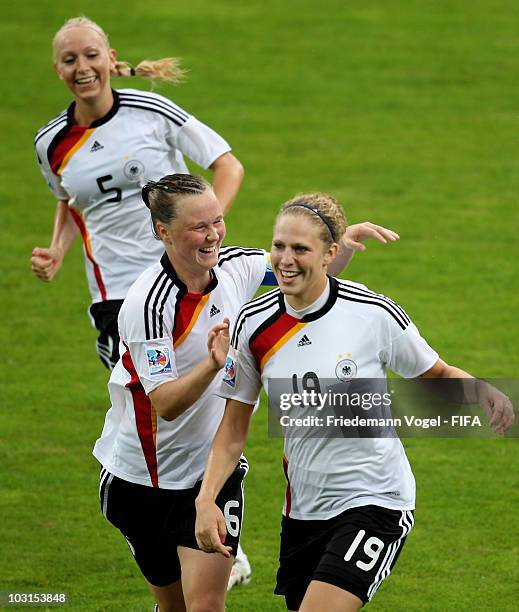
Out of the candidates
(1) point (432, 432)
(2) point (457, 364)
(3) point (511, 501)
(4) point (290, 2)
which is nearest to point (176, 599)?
(3) point (511, 501)

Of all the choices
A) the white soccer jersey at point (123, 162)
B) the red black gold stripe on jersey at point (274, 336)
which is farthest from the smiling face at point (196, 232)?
the white soccer jersey at point (123, 162)

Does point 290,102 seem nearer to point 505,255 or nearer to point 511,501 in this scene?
point 505,255

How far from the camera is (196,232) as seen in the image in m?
5.44

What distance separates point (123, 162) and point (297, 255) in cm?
261

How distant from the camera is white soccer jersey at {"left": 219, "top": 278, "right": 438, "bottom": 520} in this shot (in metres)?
5.24

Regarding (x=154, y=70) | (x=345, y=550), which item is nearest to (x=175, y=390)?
(x=345, y=550)

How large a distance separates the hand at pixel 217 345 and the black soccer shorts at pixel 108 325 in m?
2.51

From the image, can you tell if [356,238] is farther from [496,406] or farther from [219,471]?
[219,471]

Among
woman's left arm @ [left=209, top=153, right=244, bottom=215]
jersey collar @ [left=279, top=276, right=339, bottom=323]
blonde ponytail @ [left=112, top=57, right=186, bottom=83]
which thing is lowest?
jersey collar @ [left=279, top=276, right=339, bottom=323]

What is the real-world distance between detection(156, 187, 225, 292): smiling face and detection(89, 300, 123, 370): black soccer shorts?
2082 millimetres

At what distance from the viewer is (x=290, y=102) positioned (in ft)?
60.8

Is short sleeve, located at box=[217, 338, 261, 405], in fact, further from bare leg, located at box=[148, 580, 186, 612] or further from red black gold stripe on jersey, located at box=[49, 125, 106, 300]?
red black gold stripe on jersey, located at box=[49, 125, 106, 300]

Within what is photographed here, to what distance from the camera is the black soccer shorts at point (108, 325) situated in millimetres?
7613

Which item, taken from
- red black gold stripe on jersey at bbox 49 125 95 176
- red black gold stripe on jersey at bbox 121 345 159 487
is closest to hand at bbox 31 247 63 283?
red black gold stripe on jersey at bbox 49 125 95 176
